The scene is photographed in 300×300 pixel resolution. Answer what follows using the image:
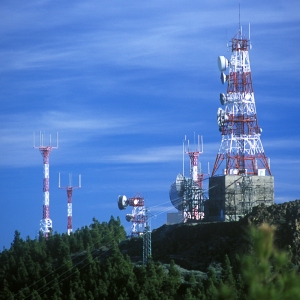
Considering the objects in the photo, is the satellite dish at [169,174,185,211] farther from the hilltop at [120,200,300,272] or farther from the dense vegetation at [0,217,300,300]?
the dense vegetation at [0,217,300,300]

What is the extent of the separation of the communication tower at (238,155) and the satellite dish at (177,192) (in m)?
2.72

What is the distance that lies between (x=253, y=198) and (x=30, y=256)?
612 inches

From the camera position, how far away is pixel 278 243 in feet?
136

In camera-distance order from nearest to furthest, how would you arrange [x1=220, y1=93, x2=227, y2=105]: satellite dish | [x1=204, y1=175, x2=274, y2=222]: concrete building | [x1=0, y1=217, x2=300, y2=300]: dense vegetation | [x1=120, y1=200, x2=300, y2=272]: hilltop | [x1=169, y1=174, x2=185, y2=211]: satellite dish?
[x1=0, y1=217, x2=300, y2=300]: dense vegetation
[x1=120, y1=200, x2=300, y2=272]: hilltop
[x1=204, y1=175, x2=274, y2=222]: concrete building
[x1=220, y1=93, x2=227, y2=105]: satellite dish
[x1=169, y1=174, x2=185, y2=211]: satellite dish

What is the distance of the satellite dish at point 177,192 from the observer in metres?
51.2

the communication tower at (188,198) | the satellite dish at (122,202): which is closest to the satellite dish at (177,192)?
the communication tower at (188,198)

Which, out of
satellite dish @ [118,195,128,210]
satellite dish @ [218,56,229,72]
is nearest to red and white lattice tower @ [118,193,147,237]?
satellite dish @ [118,195,128,210]

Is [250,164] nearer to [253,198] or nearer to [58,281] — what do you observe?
[253,198]

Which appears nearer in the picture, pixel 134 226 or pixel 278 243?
pixel 278 243

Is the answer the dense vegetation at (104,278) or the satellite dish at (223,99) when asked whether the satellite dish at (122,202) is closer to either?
the dense vegetation at (104,278)

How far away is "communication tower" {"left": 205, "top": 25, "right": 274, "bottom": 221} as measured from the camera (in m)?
47.0

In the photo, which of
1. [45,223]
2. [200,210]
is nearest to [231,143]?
[200,210]

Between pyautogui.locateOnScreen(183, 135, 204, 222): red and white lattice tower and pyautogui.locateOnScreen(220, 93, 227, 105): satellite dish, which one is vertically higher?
pyautogui.locateOnScreen(220, 93, 227, 105): satellite dish

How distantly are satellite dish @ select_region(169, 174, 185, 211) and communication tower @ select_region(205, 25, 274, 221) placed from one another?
272 centimetres
